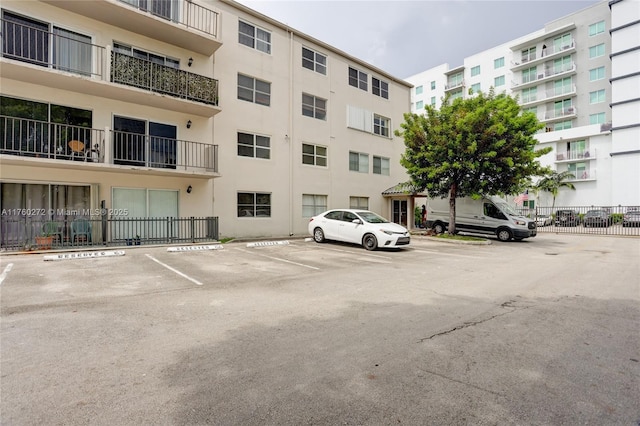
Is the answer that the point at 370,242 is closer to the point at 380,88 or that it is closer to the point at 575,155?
the point at 380,88

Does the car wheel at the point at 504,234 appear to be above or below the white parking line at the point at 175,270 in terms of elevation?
above

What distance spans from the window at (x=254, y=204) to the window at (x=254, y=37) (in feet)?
25.3

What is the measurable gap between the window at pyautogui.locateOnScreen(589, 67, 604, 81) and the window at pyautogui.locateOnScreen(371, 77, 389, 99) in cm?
3455

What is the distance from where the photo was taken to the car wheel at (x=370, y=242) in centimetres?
1240

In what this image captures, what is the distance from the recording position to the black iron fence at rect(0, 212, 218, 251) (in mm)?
11055

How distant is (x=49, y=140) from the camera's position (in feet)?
37.3

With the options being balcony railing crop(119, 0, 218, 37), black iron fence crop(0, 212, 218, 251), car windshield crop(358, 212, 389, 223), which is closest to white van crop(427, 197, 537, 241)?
car windshield crop(358, 212, 389, 223)

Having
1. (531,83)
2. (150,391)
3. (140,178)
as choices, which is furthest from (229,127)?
(531,83)

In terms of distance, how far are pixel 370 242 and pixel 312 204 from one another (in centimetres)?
759

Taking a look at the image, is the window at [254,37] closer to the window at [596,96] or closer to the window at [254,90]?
the window at [254,90]

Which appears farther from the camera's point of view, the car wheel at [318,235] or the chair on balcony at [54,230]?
the car wheel at [318,235]

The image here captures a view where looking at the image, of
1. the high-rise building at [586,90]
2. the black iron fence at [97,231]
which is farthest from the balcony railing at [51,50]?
the high-rise building at [586,90]

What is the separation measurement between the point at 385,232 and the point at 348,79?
44.4 ft

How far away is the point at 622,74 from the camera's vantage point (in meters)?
36.4
